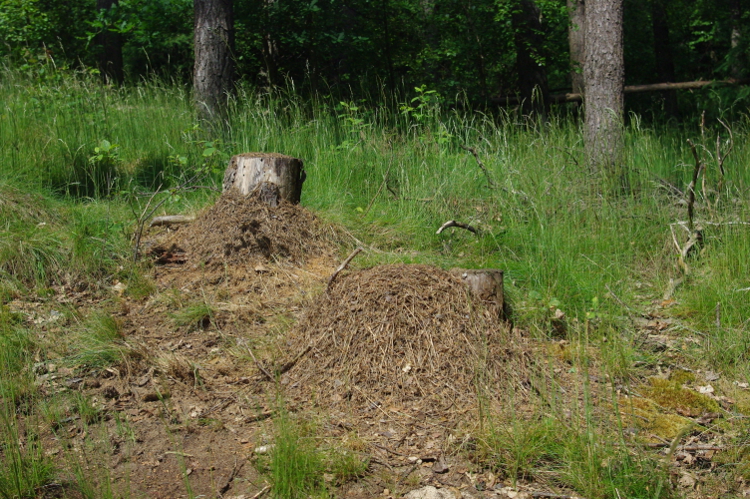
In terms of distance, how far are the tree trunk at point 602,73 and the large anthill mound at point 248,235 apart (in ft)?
9.97

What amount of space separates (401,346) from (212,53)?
18.6 feet

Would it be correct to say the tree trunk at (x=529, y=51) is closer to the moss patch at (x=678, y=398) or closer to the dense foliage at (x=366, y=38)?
the dense foliage at (x=366, y=38)

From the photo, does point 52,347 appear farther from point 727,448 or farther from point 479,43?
point 479,43

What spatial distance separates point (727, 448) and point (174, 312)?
3.56 meters

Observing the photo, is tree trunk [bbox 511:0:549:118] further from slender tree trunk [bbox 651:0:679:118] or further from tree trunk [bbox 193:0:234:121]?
slender tree trunk [bbox 651:0:679:118]

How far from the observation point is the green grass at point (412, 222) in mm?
3195

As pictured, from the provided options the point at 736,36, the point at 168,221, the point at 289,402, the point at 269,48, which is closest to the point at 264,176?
the point at 168,221

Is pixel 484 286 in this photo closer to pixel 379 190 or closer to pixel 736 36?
pixel 379 190

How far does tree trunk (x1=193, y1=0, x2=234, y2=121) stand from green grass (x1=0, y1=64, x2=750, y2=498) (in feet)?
1.07

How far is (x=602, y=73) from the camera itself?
23.3 feet

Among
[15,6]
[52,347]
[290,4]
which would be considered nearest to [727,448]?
[52,347]

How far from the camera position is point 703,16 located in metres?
14.6

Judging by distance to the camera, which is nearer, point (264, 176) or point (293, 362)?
point (293, 362)

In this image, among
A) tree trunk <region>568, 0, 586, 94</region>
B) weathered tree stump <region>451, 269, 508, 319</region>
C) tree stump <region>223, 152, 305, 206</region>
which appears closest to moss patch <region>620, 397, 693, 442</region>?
weathered tree stump <region>451, 269, 508, 319</region>
